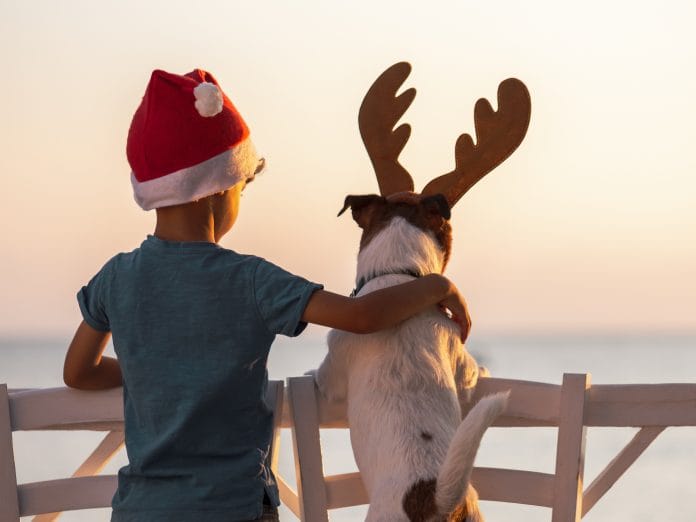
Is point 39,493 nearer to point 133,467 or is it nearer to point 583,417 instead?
point 133,467

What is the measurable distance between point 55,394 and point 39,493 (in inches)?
8.5

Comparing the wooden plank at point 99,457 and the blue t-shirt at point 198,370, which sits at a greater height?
the blue t-shirt at point 198,370

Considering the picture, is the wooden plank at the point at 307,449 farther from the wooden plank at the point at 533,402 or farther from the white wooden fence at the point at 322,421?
the wooden plank at the point at 533,402

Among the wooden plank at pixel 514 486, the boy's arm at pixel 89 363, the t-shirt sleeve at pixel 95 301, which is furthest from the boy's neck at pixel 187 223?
the wooden plank at pixel 514 486

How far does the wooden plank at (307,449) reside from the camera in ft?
7.50

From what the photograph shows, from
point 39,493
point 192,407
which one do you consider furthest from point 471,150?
point 39,493

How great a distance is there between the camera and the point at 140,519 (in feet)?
6.33

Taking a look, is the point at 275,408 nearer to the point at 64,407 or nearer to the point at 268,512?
the point at 268,512

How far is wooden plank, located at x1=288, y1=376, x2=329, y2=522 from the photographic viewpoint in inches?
90.0

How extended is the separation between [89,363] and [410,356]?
2.18 feet

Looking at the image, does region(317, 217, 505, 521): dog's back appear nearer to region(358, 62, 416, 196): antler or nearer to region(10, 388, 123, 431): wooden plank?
region(358, 62, 416, 196): antler

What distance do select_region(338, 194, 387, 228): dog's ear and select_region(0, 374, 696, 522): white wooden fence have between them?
53 centimetres

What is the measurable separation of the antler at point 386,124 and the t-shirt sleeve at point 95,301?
34.6 inches

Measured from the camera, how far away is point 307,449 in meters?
2.29
